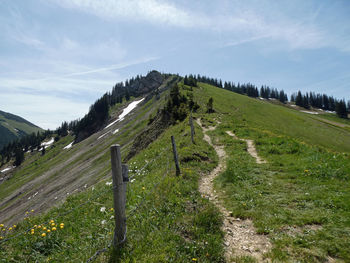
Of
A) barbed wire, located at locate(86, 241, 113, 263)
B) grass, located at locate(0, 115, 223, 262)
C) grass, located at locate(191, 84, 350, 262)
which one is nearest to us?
barbed wire, located at locate(86, 241, 113, 263)

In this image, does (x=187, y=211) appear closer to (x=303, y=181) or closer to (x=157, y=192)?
(x=157, y=192)

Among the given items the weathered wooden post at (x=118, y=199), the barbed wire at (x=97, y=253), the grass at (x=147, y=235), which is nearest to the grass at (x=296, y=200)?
the grass at (x=147, y=235)

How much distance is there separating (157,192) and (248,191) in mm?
4310

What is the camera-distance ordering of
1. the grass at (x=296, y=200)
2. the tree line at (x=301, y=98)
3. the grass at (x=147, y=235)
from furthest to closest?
the tree line at (x=301, y=98)
the grass at (x=296, y=200)
the grass at (x=147, y=235)

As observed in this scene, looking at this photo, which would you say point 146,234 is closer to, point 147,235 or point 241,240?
point 147,235

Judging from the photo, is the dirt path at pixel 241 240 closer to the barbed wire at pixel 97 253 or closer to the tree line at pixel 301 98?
the barbed wire at pixel 97 253

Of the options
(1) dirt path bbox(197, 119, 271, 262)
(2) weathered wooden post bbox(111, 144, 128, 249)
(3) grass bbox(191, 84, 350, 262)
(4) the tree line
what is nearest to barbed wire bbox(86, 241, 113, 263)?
(2) weathered wooden post bbox(111, 144, 128, 249)

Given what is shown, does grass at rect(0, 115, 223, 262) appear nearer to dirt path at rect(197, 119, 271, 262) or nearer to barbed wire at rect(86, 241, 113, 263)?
barbed wire at rect(86, 241, 113, 263)

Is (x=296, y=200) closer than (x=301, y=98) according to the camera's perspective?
Yes

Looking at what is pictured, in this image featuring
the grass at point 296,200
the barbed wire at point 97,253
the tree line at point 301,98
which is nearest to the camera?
the barbed wire at point 97,253

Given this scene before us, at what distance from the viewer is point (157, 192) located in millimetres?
7793

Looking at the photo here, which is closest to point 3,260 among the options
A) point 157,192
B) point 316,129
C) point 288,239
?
point 157,192

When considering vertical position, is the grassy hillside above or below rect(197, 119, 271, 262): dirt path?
above

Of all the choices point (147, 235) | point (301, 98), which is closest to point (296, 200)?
point (147, 235)
